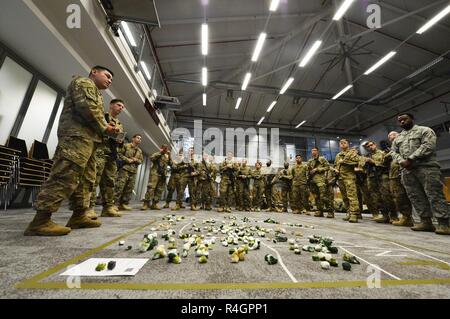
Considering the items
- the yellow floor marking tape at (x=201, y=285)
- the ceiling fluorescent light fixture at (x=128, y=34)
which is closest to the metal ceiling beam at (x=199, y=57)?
the ceiling fluorescent light fixture at (x=128, y=34)

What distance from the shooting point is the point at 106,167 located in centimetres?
326

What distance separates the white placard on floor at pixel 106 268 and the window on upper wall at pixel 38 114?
15.7 feet

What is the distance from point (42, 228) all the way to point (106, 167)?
5.44 feet

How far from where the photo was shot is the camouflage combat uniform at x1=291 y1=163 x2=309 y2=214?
633 cm

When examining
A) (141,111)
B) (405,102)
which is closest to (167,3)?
(141,111)

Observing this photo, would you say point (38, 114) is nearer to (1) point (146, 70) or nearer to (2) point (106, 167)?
(2) point (106, 167)

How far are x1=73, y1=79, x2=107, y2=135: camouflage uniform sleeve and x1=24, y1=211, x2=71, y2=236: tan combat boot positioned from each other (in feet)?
2.96

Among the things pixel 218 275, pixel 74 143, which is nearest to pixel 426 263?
pixel 218 275

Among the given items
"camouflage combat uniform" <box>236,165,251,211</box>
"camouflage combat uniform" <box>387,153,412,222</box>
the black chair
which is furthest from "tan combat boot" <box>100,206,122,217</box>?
"camouflage combat uniform" <box>387,153,412,222</box>

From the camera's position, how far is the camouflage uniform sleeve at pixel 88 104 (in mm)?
1880

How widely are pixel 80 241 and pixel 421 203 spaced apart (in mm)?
4505

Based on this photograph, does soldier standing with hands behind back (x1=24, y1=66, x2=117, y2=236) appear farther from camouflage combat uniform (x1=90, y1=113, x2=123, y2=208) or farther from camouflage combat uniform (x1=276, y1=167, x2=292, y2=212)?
camouflage combat uniform (x1=276, y1=167, x2=292, y2=212)

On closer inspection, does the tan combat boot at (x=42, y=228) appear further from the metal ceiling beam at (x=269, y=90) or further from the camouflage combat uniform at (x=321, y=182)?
the metal ceiling beam at (x=269, y=90)
